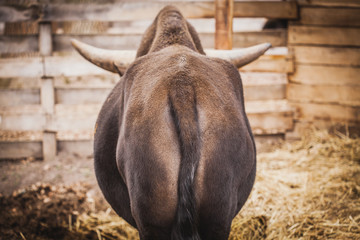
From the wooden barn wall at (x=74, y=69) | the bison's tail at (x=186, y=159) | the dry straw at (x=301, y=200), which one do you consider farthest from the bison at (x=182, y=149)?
the wooden barn wall at (x=74, y=69)

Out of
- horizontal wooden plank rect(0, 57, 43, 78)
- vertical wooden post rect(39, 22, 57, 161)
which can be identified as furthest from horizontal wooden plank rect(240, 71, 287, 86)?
horizontal wooden plank rect(0, 57, 43, 78)

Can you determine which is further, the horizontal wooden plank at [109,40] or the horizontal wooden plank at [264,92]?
the horizontal wooden plank at [264,92]

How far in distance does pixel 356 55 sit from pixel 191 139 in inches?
171

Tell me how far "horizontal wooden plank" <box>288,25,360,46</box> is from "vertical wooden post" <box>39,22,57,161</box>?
3.59 metres

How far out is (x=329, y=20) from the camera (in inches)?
180

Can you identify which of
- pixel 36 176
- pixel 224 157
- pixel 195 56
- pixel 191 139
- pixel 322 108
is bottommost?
pixel 36 176

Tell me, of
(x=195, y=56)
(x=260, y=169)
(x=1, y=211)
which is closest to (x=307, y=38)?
(x=260, y=169)

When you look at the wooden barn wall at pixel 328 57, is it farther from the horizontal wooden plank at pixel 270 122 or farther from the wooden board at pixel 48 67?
the wooden board at pixel 48 67

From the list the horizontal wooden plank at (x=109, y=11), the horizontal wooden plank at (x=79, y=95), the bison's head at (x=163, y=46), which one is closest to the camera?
the bison's head at (x=163, y=46)

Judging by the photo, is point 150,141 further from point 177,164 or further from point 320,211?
point 320,211

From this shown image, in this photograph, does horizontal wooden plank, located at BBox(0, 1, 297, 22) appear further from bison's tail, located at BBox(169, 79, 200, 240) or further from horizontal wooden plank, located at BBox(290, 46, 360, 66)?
bison's tail, located at BBox(169, 79, 200, 240)

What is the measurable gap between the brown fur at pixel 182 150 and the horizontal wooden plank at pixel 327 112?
11.7ft

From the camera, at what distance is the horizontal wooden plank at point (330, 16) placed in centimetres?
455

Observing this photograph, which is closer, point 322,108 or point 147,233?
point 147,233
